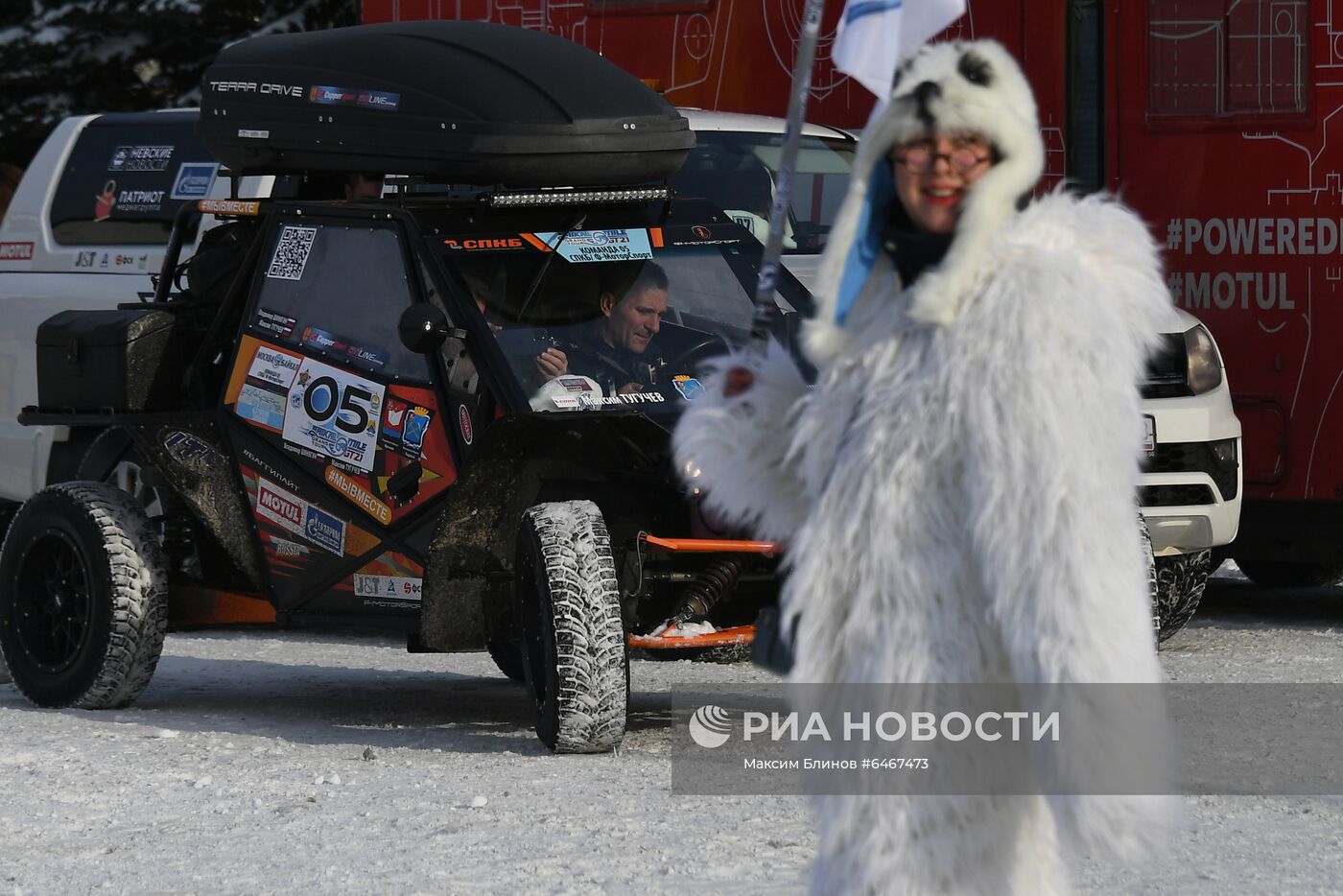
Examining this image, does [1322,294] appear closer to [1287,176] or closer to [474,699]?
[1287,176]

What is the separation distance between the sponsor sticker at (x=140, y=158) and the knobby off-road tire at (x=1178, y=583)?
18.2 ft

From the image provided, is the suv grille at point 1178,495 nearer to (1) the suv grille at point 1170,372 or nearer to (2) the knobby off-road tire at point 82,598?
(1) the suv grille at point 1170,372

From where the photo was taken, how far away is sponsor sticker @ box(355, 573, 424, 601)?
25.0ft

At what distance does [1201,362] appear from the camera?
9.30 metres

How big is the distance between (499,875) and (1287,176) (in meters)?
5.84

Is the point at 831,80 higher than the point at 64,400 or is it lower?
higher

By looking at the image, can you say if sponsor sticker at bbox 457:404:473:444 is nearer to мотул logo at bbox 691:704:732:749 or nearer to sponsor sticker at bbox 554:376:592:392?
sponsor sticker at bbox 554:376:592:392

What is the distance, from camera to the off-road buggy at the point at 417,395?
23.8 feet

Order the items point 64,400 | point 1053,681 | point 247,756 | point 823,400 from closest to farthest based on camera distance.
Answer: point 1053,681, point 823,400, point 247,756, point 64,400

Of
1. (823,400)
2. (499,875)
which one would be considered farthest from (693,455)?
(499,875)

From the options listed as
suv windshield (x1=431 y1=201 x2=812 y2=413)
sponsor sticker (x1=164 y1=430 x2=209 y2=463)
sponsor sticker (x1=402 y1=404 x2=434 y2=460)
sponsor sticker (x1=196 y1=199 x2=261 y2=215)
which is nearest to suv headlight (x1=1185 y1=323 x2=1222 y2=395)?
suv windshield (x1=431 y1=201 x2=812 y2=413)

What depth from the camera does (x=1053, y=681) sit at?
322 cm

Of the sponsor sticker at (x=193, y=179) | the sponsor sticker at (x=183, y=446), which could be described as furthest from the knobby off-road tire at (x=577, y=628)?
the sponsor sticker at (x=193, y=179)

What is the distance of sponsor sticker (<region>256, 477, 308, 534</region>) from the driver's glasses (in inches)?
185
